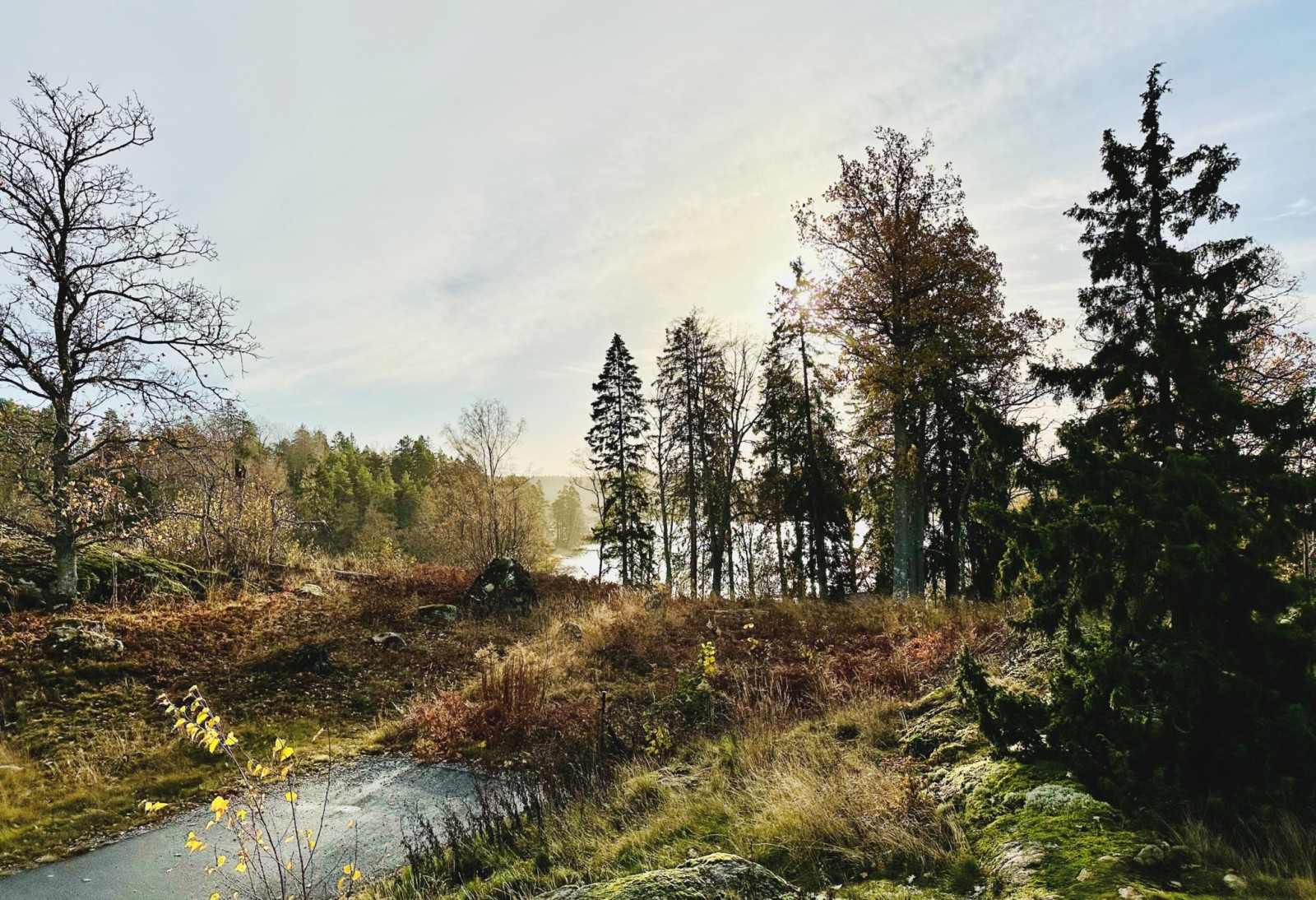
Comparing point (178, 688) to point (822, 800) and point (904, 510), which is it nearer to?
point (822, 800)

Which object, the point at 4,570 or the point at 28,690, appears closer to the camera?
the point at 28,690

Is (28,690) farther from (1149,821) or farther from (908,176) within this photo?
(908,176)

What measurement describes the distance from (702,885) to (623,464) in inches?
1091

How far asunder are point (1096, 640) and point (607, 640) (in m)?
9.22

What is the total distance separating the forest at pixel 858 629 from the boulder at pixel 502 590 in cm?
9

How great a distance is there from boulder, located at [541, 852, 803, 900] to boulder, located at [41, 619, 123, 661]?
9.65 metres

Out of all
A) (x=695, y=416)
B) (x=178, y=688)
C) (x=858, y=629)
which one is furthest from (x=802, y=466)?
(x=178, y=688)

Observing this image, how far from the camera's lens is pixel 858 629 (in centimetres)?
1179

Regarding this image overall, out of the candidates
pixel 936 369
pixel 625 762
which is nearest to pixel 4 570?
pixel 625 762

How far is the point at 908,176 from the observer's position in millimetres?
16500

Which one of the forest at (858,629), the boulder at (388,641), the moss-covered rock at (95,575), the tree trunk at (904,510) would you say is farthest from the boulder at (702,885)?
the tree trunk at (904,510)

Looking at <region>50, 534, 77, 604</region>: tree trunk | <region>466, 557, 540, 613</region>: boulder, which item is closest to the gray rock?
→ <region>466, 557, 540, 613</region>: boulder

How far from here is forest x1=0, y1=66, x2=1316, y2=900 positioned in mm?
3074

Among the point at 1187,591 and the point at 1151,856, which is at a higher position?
the point at 1187,591
